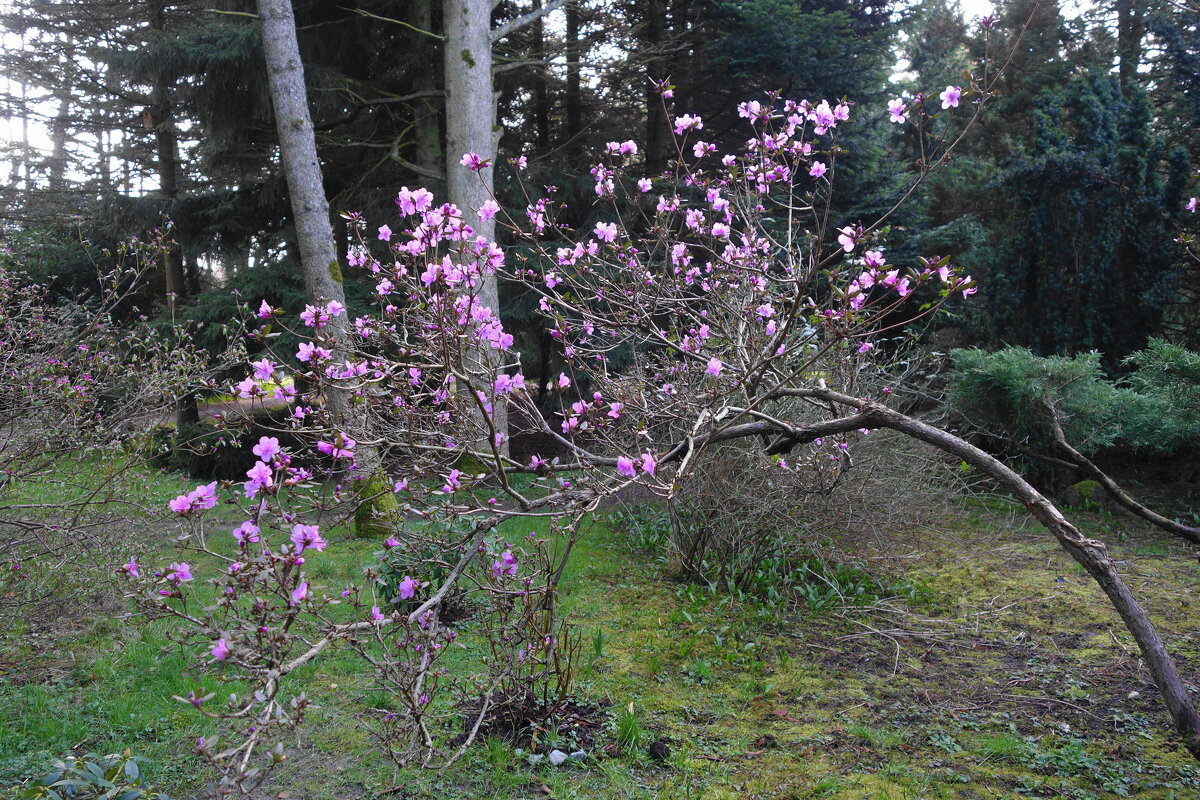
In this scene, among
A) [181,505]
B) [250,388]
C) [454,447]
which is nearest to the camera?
[181,505]

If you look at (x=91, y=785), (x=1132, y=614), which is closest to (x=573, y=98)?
(x=1132, y=614)

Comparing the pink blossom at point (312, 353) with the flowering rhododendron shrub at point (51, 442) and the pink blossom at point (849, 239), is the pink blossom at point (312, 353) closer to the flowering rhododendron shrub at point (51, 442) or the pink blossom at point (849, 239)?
the pink blossom at point (849, 239)

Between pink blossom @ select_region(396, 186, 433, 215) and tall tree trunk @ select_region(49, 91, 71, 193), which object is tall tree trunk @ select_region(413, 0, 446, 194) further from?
tall tree trunk @ select_region(49, 91, 71, 193)

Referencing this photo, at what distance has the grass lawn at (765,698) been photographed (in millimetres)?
2809

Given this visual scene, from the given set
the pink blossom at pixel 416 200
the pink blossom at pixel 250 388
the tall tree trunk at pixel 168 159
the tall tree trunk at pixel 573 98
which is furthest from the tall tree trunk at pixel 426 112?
the pink blossom at pixel 250 388

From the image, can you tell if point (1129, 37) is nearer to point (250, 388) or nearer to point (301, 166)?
point (301, 166)

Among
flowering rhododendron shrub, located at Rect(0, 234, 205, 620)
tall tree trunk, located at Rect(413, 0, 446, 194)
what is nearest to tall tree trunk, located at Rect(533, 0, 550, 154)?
tall tree trunk, located at Rect(413, 0, 446, 194)

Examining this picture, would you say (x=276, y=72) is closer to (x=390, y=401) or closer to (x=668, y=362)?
(x=668, y=362)

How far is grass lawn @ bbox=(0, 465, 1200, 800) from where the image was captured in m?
2.81

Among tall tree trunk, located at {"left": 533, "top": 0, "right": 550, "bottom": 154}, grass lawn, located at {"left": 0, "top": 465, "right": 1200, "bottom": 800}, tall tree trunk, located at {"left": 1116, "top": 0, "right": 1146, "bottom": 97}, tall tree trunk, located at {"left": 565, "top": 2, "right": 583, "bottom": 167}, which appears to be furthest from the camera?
tall tree trunk, located at {"left": 1116, "top": 0, "right": 1146, "bottom": 97}

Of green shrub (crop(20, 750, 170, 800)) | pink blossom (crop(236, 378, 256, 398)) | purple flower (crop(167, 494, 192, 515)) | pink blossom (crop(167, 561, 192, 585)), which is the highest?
pink blossom (crop(236, 378, 256, 398))

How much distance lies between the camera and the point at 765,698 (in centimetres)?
355

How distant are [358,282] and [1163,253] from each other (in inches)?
375

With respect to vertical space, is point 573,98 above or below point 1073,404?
above
